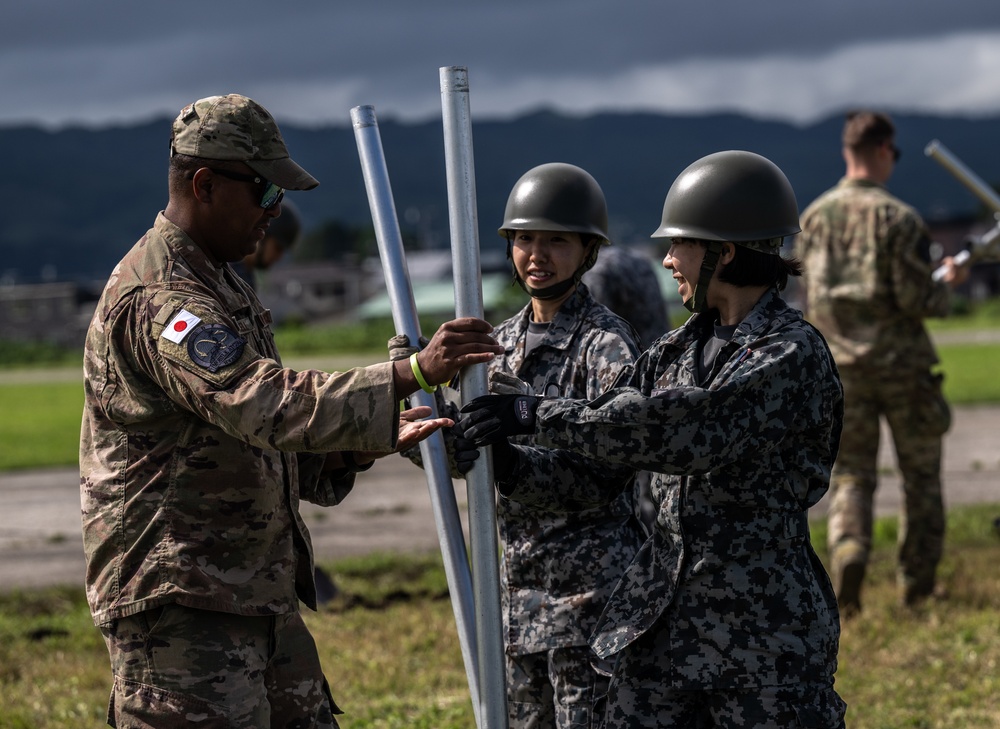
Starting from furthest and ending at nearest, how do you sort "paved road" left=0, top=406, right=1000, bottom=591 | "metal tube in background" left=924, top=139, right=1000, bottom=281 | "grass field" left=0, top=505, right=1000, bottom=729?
"paved road" left=0, top=406, right=1000, bottom=591
"metal tube in background" left=924, top=139, right=1000, bottom=281
"grass field" left=0, top=505, right=1000, bottom=729

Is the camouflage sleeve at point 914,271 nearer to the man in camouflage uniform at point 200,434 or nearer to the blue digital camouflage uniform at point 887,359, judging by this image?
Result: the blue digital camouflage uniform at point 887,359

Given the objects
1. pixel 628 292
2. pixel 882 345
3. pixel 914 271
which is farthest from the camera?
pixel 882 345

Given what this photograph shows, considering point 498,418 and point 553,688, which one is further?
point 553,688

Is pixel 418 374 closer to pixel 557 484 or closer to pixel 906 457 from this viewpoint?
pixel 557 484

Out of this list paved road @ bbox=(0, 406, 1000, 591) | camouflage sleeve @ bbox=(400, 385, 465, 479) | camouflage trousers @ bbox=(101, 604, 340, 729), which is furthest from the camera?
paved road @ bbox=(0, 406, 1000, 591)

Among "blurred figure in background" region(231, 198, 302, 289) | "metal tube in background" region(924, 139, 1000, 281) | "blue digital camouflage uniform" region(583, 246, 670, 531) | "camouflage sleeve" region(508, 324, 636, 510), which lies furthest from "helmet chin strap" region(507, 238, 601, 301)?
"metal tube in background" region(924, 139, 1000, 281)

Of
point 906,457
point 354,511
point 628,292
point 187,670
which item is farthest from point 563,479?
point 354,511

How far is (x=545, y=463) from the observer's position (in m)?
4.16

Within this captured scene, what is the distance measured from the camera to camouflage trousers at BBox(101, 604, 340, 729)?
3711mm

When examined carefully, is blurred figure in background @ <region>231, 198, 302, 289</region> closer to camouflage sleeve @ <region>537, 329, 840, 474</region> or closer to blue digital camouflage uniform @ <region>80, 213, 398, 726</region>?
blue digital camouflage uniform @ <region>80, 213, 398, 726</region>

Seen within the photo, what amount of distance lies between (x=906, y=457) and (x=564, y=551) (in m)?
4.38

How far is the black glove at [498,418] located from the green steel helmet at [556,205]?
126cm

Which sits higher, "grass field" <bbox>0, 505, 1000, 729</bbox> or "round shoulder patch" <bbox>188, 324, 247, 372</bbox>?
"round shoulder patch" <bbox>188, 324, 247, 372</bbox>

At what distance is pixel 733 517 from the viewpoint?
3578 mm
